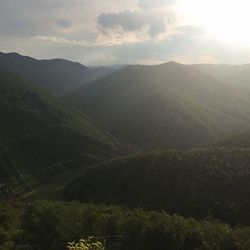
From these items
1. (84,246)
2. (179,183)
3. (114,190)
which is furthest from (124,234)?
(114,190)

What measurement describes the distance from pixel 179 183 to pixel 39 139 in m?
96.1

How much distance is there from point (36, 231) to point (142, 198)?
42.2 metres

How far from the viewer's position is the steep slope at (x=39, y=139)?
151 metres

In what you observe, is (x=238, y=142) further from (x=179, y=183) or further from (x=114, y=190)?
(x=114, y=190)

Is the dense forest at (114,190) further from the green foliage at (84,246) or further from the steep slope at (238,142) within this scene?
the steep slope at (238,142)

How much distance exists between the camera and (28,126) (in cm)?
17488

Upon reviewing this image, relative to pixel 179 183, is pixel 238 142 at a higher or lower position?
higher

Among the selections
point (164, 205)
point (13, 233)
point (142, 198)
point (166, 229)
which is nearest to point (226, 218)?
point (164, 205)

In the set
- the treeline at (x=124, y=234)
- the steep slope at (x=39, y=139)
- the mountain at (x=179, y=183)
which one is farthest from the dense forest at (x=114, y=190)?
the steep slope at (x=39, y=139)

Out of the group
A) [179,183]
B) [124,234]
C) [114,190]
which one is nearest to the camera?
[124,234]

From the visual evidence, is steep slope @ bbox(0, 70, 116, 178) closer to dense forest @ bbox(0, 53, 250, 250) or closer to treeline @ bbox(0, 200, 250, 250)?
dense forest @ bbox(0, 53, 250, 250)

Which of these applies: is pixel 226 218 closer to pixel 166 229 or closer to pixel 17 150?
pixel 166 229

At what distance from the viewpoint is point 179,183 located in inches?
3041

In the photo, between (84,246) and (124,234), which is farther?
(124,234)
